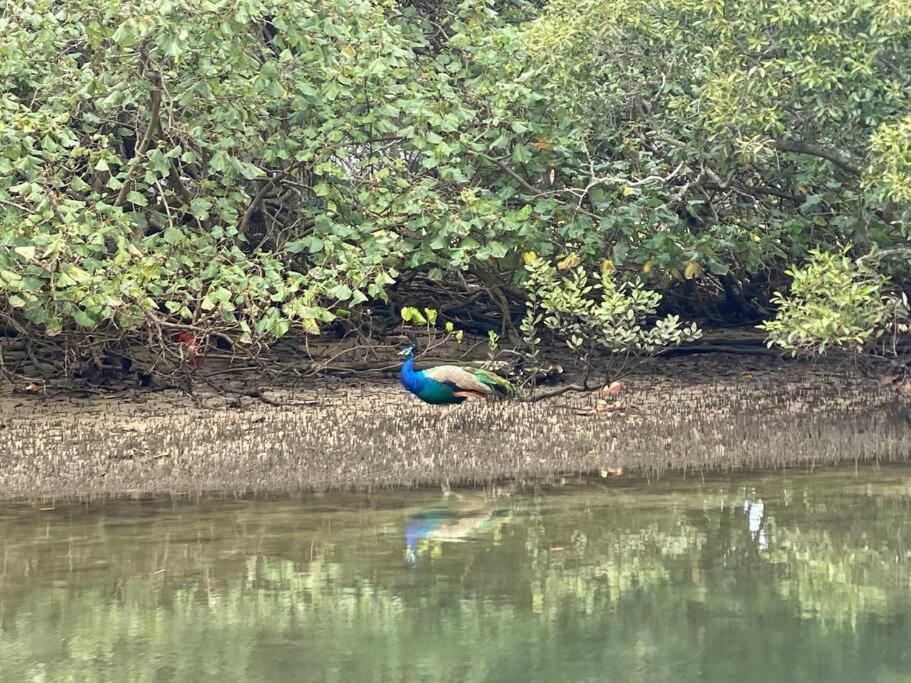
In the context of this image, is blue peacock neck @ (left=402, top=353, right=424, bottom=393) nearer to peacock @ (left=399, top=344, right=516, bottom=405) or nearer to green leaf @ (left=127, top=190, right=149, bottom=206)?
peacock @ (left=399, top=344, right=516, bottom=405)

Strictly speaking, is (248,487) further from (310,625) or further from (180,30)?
(310,625)

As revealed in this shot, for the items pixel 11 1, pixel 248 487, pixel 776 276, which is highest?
pixel 11 1

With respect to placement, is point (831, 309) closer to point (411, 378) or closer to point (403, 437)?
point (403, 437)

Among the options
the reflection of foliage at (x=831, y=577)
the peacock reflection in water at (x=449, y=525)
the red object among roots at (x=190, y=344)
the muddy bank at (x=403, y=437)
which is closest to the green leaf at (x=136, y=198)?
the red object among roots at (x=190, y=344)

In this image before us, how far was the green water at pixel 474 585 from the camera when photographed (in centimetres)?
566

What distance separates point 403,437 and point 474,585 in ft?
14.0

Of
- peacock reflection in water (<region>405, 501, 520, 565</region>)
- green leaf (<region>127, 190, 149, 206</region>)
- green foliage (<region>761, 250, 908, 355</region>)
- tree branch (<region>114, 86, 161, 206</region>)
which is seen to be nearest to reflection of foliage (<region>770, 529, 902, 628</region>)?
peacock reflection in water (<region>405, 501, 520, 565</region>)

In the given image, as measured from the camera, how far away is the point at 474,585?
6.97 meters

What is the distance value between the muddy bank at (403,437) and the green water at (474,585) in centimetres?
72

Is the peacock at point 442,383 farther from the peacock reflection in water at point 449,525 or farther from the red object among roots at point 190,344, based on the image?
the peacock reflection in water at point 449,525

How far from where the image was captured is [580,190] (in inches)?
468

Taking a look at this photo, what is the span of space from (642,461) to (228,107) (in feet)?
13.5

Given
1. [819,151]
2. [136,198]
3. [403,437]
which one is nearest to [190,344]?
[136,198]

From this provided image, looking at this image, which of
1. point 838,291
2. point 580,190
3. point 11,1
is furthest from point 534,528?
point 11,1
